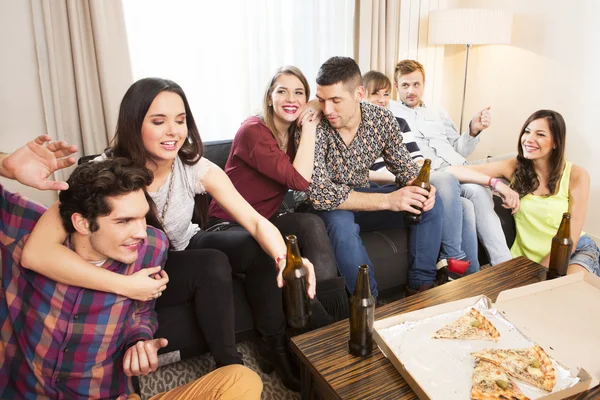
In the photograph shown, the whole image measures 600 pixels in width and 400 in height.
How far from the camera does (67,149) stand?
4.77 ft

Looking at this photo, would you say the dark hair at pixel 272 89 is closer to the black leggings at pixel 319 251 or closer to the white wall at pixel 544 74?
the black leggings at pixel 319 251

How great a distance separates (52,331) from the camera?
1335mm

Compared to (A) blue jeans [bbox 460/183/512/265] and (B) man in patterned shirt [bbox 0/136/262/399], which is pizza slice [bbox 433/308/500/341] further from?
(A) blue jeans [bbox 460/183/512/265]

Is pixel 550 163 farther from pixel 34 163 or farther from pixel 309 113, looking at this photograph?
pixel 34 163

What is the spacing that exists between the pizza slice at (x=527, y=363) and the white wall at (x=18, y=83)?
2.42 m

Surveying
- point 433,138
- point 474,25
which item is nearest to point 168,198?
point 433,138

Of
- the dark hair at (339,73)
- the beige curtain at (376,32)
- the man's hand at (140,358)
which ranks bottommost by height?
the man's hand at (140,358)

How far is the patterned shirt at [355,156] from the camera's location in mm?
2182

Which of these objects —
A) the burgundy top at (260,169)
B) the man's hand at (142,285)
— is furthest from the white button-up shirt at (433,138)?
the man's hand at (142,285)

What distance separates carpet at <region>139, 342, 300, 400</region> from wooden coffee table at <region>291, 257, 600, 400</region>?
466 mm

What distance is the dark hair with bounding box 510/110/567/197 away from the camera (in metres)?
2.31

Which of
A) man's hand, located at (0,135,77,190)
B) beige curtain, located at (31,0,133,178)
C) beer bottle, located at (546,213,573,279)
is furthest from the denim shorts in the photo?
beige curtain, located at (31,0,133,178)

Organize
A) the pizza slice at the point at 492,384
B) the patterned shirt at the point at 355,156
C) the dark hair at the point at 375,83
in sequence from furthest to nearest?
the dark hair at the point at 375,83 < the patterned shirt at the point at 355,156 < the pizza slice at the point at 492,384

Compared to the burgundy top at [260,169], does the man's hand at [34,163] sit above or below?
above
